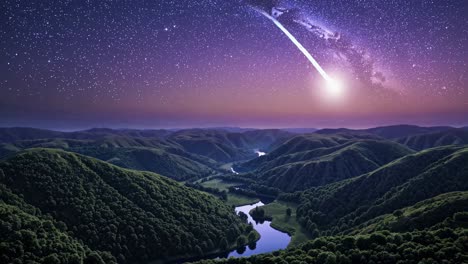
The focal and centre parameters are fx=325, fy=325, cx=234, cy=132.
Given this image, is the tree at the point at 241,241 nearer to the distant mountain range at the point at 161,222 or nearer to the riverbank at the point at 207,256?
the distant mountain range at the point at 161,222

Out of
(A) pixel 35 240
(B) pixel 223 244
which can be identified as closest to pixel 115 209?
(A) pixel 35 240

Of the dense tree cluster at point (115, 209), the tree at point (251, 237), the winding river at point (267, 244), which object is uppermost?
the dense tree cluster at point (115, 209)

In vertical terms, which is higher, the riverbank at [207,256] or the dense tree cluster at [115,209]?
the dense tree cluster at [115,209]

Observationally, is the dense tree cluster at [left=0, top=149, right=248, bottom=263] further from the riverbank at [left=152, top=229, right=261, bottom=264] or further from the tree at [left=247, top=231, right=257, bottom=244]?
the tree at [left=247, top=231, right=257, bottom=244]

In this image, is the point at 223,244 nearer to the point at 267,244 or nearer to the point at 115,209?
the point at 267,244

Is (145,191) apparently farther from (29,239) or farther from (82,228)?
(29,239)

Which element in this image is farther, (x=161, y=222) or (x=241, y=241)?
(x=241, y=241)

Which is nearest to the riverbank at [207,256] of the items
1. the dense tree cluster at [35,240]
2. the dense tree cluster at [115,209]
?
the dense tree cluster at [115,209]

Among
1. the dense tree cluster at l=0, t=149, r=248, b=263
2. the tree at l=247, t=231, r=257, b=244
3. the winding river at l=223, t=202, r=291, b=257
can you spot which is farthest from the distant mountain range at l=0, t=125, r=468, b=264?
the winding river at l=223, t=202, r=291, b=257

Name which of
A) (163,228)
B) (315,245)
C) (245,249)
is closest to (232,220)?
(245,249)
